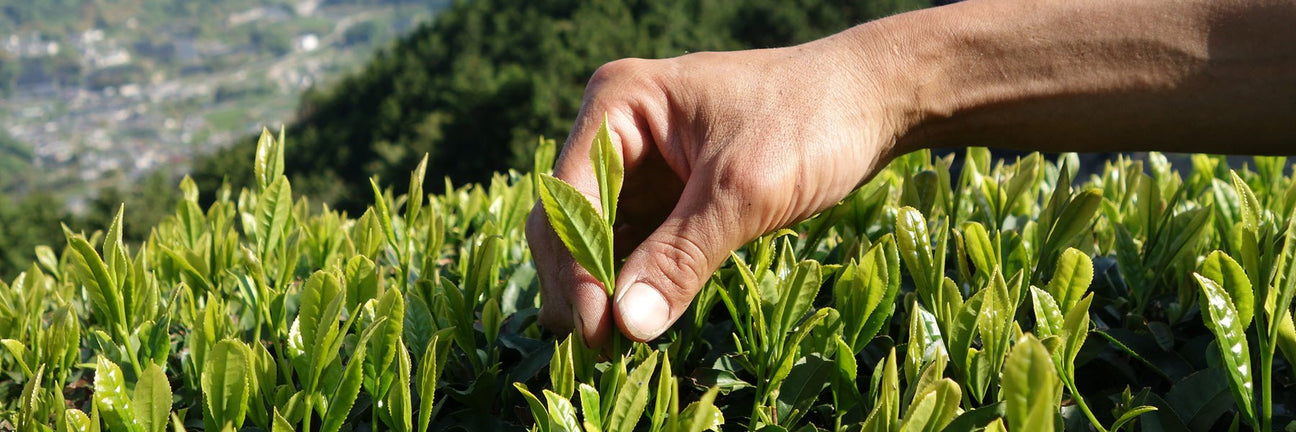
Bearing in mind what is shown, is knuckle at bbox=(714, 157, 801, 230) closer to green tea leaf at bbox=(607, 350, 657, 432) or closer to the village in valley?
green tea leaf at bbox=(607, 350, 657, 432)

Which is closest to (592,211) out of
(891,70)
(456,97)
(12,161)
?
(891,70)

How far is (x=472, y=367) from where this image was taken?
4.30ft

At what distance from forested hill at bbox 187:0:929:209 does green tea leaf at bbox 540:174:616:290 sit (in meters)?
15.9

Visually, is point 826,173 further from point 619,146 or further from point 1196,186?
point 1196,186

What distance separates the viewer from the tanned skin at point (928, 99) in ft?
4.05

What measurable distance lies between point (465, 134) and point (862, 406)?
1900cm

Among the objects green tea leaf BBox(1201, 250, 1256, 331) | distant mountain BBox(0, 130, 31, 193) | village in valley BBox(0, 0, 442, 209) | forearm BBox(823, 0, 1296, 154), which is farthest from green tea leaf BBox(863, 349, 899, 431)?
distant mountain BBox(0, 130, 31, 193)

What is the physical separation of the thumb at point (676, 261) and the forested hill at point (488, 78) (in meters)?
15.7

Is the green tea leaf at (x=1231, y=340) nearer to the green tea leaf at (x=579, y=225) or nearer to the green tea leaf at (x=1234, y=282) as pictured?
the green tea leaf at (x=1234, y=282)

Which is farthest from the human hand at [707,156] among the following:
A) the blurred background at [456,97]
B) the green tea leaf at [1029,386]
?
the blurred background at [456,97]

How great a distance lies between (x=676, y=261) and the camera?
1108mm

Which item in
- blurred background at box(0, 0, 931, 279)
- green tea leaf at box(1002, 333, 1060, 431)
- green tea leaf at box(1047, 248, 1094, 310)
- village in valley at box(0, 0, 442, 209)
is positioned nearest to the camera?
green tea leaf at box(1002, 333, 1060, 431)

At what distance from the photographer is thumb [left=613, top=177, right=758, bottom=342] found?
106 centimetres

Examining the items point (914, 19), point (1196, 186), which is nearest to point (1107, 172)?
point (1196, 186)
